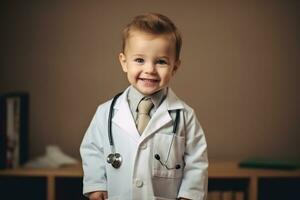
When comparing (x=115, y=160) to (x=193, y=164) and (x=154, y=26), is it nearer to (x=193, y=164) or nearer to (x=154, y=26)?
(x=193, y=164)

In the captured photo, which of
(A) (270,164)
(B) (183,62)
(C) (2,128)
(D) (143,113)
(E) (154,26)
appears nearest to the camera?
(E) (154,26)

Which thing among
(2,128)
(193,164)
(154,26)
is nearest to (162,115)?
(193,164)

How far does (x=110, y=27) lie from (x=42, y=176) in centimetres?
85

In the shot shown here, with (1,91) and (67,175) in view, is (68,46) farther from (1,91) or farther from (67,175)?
(67,175)

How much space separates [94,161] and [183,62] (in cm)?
112

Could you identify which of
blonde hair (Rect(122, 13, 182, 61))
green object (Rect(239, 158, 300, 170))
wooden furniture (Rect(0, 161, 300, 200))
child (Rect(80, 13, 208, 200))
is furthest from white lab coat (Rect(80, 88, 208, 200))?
green object (Rect(239, 158, 300, 170))

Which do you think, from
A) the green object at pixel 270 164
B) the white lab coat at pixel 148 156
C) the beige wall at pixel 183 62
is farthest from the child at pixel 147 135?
the beige wall at pixel 183 62

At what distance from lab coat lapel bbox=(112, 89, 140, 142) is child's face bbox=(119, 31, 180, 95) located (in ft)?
0.30

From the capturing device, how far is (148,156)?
65.3 inches

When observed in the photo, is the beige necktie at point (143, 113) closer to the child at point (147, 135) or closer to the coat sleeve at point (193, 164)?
the child at point (147, 135)

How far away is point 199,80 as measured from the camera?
2.74 metres

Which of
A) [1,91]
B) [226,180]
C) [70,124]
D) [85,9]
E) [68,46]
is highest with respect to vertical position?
[85,9]

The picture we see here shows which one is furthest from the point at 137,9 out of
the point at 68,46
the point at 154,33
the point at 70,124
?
the point at 154,33

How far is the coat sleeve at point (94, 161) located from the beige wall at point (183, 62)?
3.21 feet
